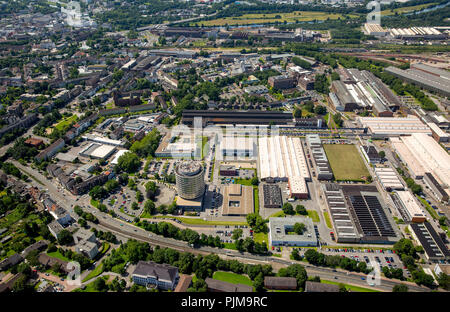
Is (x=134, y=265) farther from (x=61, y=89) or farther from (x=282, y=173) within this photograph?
Answer: (x=61, y=89)

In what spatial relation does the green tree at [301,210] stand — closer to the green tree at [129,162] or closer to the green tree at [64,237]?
the green tree at [129,162]

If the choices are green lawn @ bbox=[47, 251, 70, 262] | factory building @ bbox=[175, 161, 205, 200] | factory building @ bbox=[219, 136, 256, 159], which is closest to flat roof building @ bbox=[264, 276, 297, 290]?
factory building @ bbox=[175, 161, 205, 200]

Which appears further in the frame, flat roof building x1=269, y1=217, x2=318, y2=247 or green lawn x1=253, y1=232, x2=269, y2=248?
green lawn x1=253, y1=232, x2=269, y2=248

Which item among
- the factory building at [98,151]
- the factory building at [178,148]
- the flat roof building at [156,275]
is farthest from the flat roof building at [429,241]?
the factory building at [98,151]

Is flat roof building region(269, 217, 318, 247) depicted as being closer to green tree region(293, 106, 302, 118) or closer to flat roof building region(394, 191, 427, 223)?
flat roof building region(394, 191, 427, 223)
